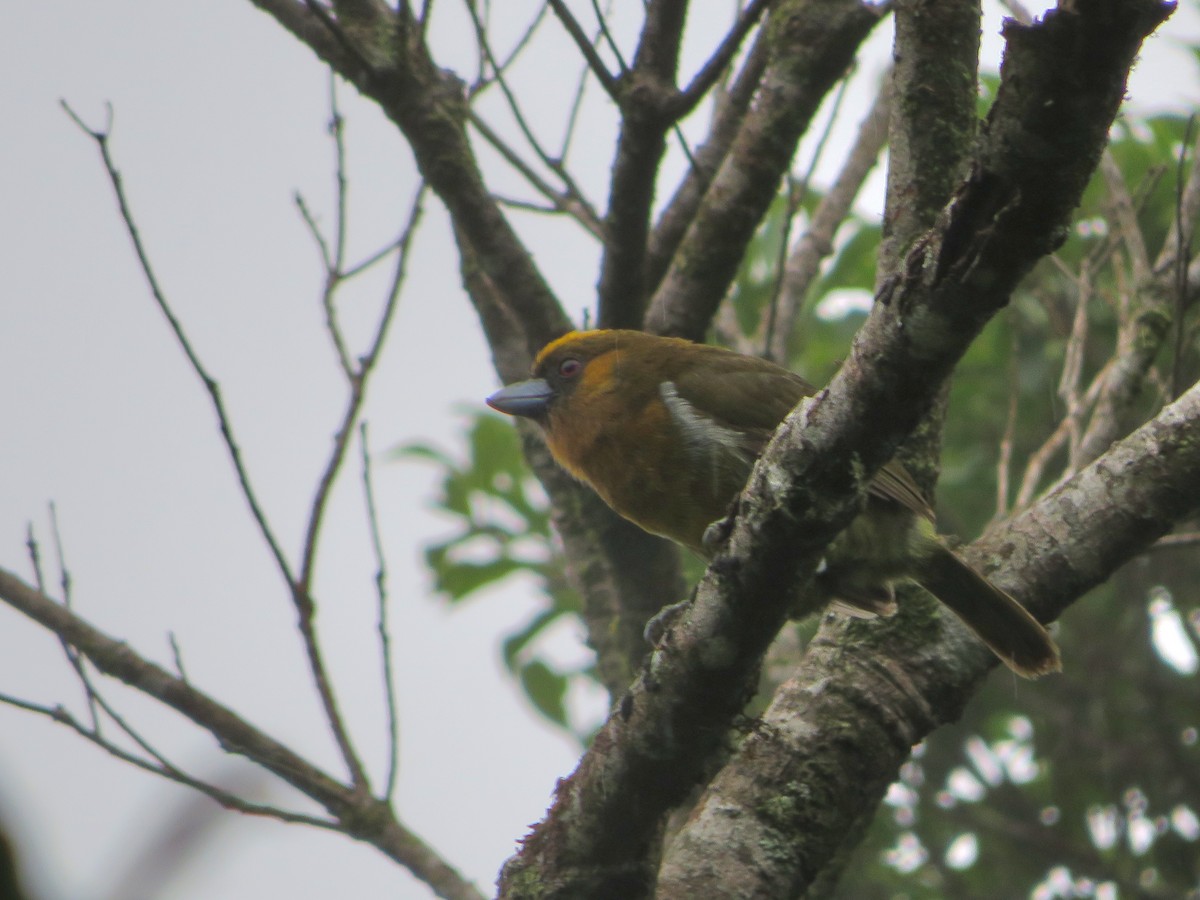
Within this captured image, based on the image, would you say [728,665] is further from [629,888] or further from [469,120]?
[469,120]

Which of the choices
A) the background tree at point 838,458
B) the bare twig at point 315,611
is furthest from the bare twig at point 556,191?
the bare twig at point 315,611

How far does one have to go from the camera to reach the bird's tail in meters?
2.98

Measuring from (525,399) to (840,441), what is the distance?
217 centimetres

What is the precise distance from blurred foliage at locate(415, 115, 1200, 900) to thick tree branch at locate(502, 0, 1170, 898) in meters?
2.13

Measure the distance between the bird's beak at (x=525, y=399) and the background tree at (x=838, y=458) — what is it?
18cm

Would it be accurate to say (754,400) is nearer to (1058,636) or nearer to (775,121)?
(775,121)

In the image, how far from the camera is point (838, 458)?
6.00ft

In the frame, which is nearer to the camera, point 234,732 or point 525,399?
point 234,732

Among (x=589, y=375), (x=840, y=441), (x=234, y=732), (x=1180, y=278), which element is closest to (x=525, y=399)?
(x=589, y=375)

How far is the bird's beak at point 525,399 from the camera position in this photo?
3.88 m

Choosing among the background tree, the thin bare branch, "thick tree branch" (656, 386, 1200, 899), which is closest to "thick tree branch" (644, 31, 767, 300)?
the background tree

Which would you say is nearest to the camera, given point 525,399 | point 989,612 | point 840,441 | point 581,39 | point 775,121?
point 840,441

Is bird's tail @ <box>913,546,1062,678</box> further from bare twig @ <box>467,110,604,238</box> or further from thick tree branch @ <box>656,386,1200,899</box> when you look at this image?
bare twig @ <box>467,110,604,238</box>

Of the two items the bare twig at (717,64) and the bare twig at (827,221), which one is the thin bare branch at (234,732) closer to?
the bare twig at (717,64)
